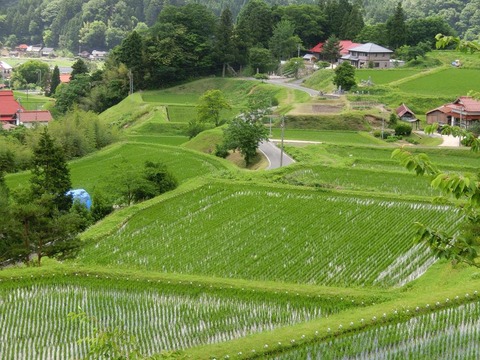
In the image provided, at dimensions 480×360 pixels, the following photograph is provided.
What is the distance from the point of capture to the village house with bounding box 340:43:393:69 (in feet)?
179

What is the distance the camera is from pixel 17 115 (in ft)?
152

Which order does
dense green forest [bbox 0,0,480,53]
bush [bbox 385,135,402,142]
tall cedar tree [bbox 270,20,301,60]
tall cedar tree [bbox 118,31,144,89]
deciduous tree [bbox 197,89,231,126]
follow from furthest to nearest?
dense green forest [bbox 0,0,480,53], tall cedar tree [bbox 270,20,301,60], tall cedar tree [bbox 118,31,144,89], deciduous tree [bbox 197,89,231,126], bush [bbox 385,135,402,142]

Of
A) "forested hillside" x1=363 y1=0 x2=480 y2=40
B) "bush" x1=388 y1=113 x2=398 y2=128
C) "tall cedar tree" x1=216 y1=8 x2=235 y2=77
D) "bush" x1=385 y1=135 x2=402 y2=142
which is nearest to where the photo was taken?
"bush" x1=385 y1=135 x2=402 y2=142

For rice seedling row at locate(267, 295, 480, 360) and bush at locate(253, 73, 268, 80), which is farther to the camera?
bush at locate(253, 73, 268, 80)

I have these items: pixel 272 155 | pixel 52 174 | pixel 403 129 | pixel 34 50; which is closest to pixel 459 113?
pixel 403 129

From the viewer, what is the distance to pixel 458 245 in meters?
5.73

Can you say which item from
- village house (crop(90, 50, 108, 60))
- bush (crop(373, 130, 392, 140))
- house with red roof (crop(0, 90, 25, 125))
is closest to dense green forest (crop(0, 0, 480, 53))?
village house (crop(90, 50, 108, 60))

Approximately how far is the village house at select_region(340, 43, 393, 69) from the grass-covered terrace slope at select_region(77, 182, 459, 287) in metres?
32.6

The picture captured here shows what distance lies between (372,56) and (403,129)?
19059 millimetres

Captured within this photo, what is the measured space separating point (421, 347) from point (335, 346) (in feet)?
4.58

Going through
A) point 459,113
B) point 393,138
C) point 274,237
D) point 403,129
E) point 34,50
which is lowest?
point 393,138

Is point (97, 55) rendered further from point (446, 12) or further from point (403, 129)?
point (403, 129)

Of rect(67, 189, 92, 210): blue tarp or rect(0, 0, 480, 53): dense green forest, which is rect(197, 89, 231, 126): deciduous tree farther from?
rect(0, 0, 480, 53): dense green forest

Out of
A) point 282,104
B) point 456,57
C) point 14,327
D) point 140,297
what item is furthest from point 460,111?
point 14,327
